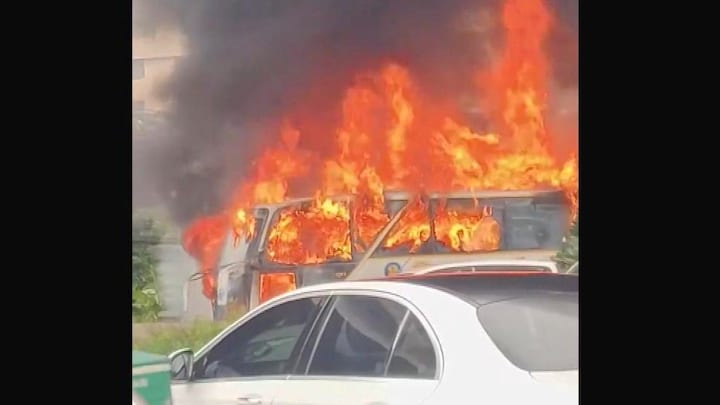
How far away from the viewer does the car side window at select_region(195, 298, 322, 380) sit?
3.62m

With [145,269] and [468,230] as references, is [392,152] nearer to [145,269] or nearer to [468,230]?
[468,230]

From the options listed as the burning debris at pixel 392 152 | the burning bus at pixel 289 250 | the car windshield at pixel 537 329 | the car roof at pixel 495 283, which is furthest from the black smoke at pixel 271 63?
the car windshield at pixel 537 329

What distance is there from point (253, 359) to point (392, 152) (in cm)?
83

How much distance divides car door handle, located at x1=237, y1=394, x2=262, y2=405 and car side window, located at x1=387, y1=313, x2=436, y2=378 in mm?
456

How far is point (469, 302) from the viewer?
3.44 metres

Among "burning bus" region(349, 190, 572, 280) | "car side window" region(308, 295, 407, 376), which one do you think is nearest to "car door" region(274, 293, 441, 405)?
"car side window" region(308, 295, 407, 376)

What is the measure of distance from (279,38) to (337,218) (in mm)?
632

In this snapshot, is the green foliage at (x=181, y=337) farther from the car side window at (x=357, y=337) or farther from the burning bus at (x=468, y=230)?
the burning bus at (x=468, y=230)

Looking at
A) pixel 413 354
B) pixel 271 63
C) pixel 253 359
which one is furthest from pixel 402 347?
pixel 271 63

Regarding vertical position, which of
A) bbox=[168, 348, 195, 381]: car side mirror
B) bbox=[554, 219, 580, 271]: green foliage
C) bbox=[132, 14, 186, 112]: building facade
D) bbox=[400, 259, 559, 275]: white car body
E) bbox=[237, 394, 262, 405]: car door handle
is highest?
bbox=[132, 14, 186, 112]: building facade

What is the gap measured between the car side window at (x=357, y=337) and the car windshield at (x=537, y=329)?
0.30 m

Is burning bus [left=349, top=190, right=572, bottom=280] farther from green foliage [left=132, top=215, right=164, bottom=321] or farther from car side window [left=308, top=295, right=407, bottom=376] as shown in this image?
green foliage [left=132, top=215, right=164, bottom=321]

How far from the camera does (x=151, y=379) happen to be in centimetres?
373
